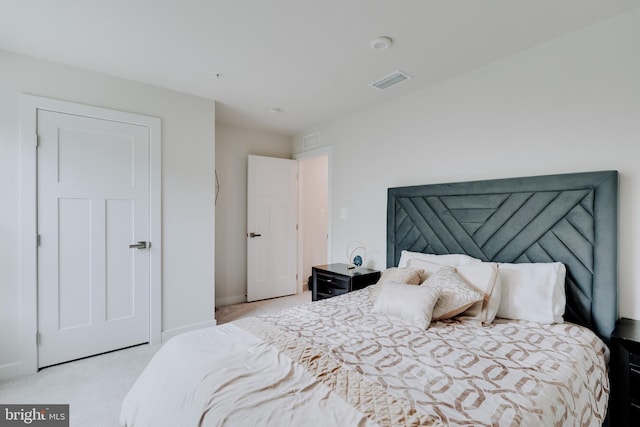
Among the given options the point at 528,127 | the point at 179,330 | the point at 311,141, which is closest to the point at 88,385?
the point at 179,330

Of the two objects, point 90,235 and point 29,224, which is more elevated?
point 29,224

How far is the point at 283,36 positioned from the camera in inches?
84.8

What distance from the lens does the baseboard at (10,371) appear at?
2.35 meters

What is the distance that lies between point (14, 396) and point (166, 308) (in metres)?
1.16

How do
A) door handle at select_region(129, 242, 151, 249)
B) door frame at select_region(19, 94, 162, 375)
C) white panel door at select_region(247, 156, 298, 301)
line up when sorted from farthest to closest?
1. white panel door at select_region(247, 156, 298, 301)
2. door handle at select_region(129, 242, 151, 249)
3. door frame at select_region(19, 94, 162, 375)

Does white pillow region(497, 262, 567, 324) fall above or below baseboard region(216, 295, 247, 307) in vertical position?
above

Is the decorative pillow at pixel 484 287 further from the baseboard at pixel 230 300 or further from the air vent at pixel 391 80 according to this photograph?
the baseboard at pixel 230 300

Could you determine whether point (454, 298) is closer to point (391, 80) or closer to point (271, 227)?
point (391, 80)

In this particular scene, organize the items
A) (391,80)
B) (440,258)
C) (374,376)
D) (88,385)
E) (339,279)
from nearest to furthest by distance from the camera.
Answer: (374,376) → (88,385) → (440,258) → (391,80) → (339,279)

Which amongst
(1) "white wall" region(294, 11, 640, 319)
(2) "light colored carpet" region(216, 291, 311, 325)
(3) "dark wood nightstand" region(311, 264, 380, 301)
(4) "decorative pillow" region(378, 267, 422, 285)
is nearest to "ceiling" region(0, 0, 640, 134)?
(1) "white wall" region(294, 11, 640, 319)

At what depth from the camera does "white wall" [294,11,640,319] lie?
1898 mm

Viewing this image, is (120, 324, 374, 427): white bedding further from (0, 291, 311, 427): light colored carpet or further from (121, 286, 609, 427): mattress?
(0, 291, 311, 427): light colored carpet

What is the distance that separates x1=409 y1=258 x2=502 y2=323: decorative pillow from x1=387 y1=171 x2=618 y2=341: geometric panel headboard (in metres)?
0.37

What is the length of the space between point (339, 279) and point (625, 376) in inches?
83.5
